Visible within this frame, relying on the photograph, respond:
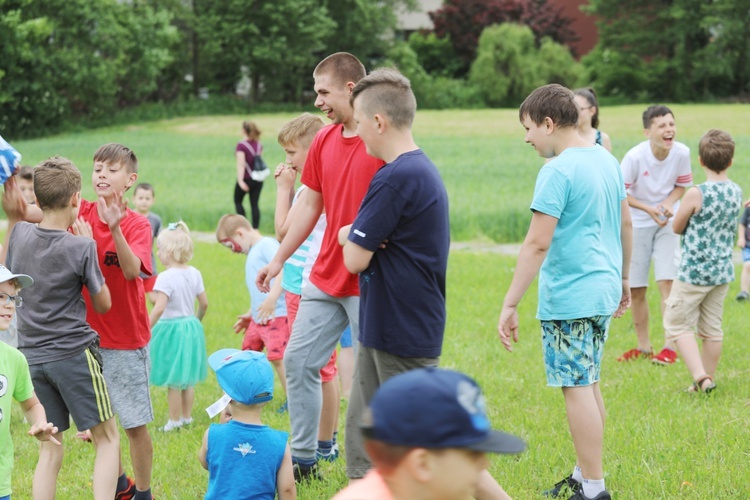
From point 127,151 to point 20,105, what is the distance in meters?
43.6

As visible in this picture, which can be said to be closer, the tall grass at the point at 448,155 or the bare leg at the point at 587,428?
the bare leg at the point at 587,428

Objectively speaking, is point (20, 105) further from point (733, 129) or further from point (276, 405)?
point (276, 405)

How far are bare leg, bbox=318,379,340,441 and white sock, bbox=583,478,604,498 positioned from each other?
1.65 meters

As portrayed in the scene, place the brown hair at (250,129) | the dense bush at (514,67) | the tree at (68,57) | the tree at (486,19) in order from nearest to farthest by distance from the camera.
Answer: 1. the brown hair at (250,129)
2. the tree at (68,57)
3. the dense bush at (514,67)
4. the tree at (486,19)

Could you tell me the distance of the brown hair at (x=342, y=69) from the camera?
16.0ft

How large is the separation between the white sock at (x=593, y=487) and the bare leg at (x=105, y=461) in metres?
2.44

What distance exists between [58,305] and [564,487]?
9.30 feet

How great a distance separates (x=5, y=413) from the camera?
3.82 meters

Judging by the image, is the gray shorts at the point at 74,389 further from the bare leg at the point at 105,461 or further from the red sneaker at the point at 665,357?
the red sneaker at the point at 665,357

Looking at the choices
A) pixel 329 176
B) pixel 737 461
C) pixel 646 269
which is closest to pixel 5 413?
pixel 329 176

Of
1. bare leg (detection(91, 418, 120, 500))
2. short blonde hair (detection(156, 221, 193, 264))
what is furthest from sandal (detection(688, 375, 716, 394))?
bare leg (detection(91, 418, 120, 500))

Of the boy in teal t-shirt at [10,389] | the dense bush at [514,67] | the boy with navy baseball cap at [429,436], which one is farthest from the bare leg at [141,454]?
the dense bush at [514,67]

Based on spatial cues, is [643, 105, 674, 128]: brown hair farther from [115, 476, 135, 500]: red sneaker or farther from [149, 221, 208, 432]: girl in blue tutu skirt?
[115, 476, 135, 500]: red sneaker

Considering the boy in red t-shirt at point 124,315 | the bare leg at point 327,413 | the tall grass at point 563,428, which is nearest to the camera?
the boy in red t-shirt at point 124,315
